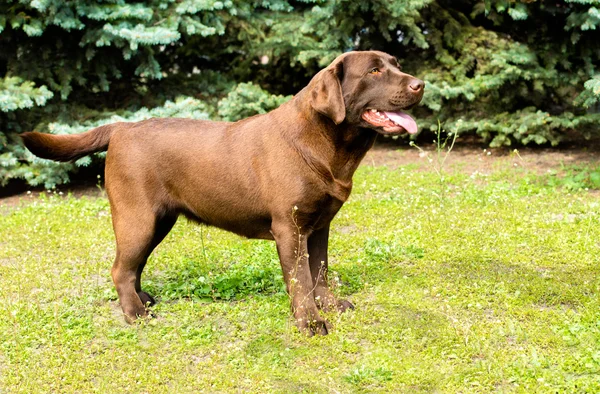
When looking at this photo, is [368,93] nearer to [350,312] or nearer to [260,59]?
[350,312]

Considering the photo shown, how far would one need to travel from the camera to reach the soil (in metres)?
9.15

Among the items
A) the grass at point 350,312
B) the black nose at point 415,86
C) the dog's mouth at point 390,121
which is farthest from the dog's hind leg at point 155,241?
the black nose at point 415,86

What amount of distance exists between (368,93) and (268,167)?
0.80 meters

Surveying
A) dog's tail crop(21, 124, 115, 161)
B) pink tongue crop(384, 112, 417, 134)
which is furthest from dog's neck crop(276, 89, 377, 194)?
dog's tail crop(21, 124, 115, 161)

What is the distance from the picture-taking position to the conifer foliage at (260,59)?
8.50 m

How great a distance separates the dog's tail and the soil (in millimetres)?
3605

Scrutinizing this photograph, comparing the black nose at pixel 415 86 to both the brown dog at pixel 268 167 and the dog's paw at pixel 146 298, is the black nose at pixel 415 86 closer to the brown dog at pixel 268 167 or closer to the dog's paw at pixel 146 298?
the brown dog at pixel 268 167

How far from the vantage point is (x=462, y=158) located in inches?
395

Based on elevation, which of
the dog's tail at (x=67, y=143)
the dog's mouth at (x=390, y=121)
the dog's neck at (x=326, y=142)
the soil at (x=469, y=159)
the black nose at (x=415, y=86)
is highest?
the black nose at (x=415, y=86)

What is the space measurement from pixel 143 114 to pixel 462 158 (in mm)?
4404

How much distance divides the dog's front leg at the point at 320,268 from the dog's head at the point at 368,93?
2.94 ft

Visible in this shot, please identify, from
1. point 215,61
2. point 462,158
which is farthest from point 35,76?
point 462,158

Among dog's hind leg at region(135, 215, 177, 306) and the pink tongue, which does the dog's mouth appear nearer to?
the pink tongue

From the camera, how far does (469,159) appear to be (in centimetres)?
996
